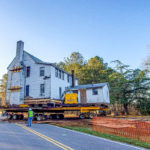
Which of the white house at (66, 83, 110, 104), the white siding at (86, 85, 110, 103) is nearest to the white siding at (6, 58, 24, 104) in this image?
the white house at (66, 83, 110, 104)

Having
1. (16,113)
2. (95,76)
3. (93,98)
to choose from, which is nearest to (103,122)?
(93,98)

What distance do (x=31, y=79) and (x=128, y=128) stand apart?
19.8 m

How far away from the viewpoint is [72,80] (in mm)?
29891

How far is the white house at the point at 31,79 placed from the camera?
77.6 feet

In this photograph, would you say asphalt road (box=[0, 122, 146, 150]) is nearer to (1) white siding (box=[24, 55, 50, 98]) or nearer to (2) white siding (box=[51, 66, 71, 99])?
(1) white siding (box=[24, 55, 50, 98])

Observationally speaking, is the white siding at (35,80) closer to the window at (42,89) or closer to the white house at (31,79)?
the white house at (31,79)

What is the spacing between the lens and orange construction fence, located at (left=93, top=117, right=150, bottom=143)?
8245mm

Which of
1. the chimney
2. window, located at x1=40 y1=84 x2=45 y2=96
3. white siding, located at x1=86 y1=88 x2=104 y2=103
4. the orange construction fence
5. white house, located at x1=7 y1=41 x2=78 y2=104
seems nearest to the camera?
the orange construction fence

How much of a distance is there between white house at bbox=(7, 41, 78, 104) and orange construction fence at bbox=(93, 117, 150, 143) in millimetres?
13073

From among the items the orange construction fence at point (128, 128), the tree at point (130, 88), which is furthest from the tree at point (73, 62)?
the orange construction fence at point (128, 128)

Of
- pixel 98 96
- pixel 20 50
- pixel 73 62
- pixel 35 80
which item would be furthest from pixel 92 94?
pixel 73 62

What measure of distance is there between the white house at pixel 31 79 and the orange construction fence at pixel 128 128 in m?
13.1

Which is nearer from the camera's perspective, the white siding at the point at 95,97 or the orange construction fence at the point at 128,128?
the orange construction fence at the point at 128,128

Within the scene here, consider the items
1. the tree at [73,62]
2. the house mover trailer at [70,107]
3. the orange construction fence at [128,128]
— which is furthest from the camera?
the tree at [73,62]
